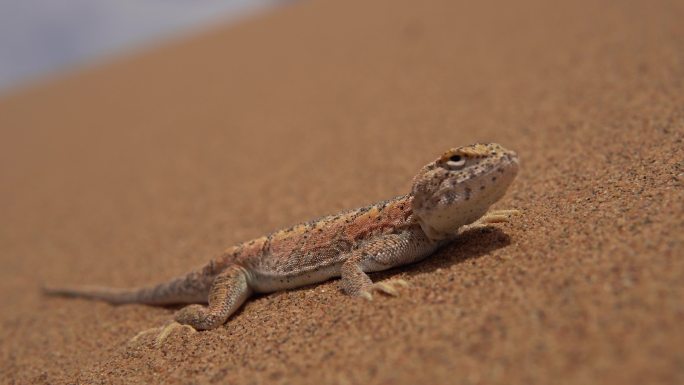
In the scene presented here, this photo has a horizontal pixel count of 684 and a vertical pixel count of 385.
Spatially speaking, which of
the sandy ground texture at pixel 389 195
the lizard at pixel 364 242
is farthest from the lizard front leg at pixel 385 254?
the sandy ground texture at pixel 389 195

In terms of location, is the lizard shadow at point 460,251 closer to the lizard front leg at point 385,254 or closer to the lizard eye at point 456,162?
the lizard front leg at point 385,254

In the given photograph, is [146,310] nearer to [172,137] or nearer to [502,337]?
[502,337]

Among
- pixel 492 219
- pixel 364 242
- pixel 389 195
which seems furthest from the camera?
pixel 389 195

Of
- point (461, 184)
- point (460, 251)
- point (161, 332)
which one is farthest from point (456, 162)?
point (161, 332)

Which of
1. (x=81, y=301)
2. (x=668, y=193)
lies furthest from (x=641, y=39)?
(x=81, y=301)

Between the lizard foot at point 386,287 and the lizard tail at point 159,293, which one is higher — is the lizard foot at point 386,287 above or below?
below

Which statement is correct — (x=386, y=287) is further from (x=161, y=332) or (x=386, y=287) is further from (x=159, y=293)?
(x=159, y=293)

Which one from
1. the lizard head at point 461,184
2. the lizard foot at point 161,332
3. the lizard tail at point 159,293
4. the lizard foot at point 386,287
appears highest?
the lizard head at point 461,184
